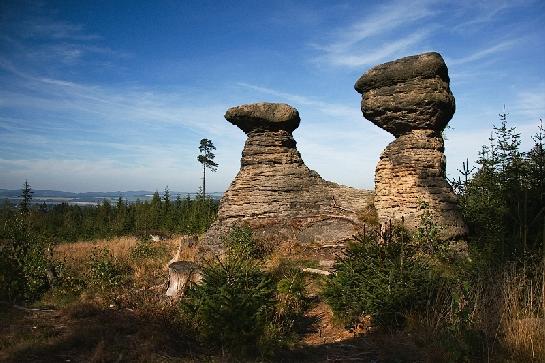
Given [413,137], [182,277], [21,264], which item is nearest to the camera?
[182,277]

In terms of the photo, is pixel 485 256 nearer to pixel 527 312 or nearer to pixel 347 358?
pixel 527 312

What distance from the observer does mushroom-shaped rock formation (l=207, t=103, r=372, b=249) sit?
58.8 feet

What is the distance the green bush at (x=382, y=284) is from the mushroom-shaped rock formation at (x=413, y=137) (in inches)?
256

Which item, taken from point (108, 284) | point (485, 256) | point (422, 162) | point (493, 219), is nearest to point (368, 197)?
point (422, 162)

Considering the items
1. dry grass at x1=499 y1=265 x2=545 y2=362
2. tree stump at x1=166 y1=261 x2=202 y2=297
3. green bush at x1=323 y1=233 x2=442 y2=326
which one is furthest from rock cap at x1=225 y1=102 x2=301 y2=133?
dry grass at x1=499 y1=265 x2=545 y2=362

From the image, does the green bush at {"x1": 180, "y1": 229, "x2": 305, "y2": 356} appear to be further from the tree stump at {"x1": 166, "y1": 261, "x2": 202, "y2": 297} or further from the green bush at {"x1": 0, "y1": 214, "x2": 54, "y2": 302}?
the green bush at {"x1": 0, "y1": 214, "x2": 54, "y2": 302}

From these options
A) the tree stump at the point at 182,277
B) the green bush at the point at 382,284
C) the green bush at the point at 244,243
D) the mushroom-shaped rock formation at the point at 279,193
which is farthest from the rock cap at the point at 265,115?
the green bush at the point at 382,284

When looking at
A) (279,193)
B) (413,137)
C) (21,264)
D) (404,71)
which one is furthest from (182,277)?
(404,71)

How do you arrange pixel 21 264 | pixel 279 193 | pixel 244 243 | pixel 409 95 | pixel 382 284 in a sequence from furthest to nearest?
1. pixel 279 193
2. pixel 244 243
3. pixel 409 95
4. pixel 21 264
5. pixel 382 284

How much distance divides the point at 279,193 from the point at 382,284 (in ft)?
37.8

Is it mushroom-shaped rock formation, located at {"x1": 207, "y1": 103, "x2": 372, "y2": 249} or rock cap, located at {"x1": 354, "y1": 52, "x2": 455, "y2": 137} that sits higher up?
rock cap, located at {"x1": 354, "y1": 52, "x2": 455, "y2": 137}

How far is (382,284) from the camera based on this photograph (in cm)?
771

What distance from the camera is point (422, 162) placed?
48.5ft

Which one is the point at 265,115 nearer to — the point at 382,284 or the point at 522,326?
the point at 382,284
